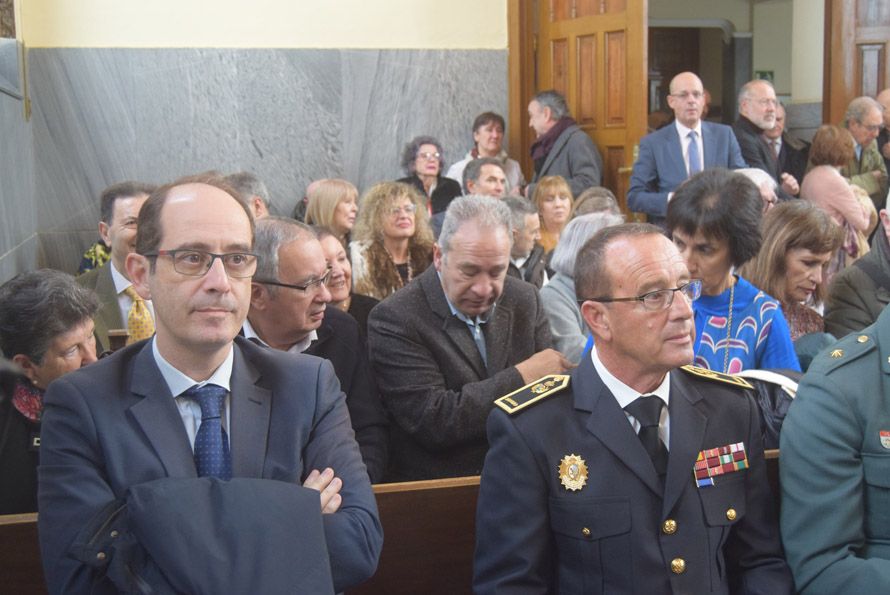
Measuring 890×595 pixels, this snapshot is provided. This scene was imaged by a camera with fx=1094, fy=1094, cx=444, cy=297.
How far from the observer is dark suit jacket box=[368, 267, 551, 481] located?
3.24 m

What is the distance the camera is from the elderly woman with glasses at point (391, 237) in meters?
5.21

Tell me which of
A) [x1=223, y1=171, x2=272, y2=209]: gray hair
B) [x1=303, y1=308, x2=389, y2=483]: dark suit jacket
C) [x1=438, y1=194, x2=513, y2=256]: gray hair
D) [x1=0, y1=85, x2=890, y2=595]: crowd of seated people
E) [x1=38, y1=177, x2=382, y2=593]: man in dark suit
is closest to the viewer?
[x1=38, y1=177, x2=382, y2=593]: man in dark suit

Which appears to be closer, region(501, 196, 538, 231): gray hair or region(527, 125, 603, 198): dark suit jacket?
region(501, 196, 538, 231): gray hair

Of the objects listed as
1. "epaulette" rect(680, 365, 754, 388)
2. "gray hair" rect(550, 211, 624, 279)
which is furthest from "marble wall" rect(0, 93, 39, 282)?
"epaulette" rect(680, 365, 754, 388)

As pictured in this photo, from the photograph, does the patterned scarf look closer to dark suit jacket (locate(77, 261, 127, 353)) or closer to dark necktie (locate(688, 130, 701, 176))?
dark suit jacket (locate(77, 261, 127, 353))

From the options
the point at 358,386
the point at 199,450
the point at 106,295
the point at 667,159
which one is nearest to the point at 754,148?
the point at 667,159

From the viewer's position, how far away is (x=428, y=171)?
7.94 metres

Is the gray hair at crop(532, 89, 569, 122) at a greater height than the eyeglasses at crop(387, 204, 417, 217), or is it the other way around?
→ the gray hair at crop(532, 89, 569, 122)

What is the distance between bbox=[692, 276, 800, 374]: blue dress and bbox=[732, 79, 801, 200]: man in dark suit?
180 inches

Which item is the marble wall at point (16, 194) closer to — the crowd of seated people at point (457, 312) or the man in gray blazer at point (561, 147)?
the crowd of seated people at point (457, 312)

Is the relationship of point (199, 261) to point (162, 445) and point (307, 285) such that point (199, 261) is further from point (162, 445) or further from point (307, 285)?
point (307, 285)

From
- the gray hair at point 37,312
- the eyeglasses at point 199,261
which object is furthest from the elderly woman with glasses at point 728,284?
the gray hair at point 37,312

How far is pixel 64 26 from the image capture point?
7875mm

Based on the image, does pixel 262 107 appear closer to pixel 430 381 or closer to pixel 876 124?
pixel 876 124
